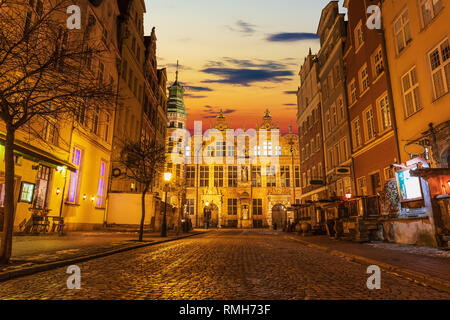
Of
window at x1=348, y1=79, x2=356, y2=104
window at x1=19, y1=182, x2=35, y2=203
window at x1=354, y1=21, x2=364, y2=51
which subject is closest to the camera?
window at x1=19, y1=182, x2=35, y2=203

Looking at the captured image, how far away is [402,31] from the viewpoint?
15.7 metres

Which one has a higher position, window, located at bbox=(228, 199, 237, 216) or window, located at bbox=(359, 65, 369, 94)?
window, located at bbox=(359, 65, 369, 94)

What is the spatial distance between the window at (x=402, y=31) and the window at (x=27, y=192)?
19746 mm

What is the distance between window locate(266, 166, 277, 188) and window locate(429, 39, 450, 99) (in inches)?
1815

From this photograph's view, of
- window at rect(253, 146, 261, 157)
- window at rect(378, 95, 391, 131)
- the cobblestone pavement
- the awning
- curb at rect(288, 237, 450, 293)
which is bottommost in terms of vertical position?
the cobblestone pavement

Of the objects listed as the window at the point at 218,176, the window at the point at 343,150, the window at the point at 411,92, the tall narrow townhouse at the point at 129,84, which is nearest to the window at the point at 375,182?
Answer: the window at the point at 343,150

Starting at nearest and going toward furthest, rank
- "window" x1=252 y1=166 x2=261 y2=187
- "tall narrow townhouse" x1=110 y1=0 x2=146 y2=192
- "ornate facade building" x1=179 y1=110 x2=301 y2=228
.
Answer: "tall narrow townhouse" x1=110 y1=0 x2=146 y2=192 → "ornate facade building" x1=179 y1=110 x2=301 y2=228 → "window" x1=252 y1=166 x2=261 y2=187

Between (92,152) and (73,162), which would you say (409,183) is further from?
(92,152)

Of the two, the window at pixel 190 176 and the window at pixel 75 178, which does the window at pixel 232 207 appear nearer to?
the window at pixel 190 176

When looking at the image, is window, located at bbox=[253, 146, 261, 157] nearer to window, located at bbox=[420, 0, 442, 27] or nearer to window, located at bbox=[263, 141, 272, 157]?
window, located at bbox=[263, 141, 272, 157]

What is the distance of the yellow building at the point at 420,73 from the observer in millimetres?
12336

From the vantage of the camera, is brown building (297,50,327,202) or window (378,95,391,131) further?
brown building (297,50,327,202)

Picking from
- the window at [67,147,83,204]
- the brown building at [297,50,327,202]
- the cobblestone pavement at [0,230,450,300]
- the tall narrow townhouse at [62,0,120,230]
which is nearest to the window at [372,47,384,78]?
the brown building at [297,50,327,202]

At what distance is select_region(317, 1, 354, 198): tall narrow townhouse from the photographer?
23.8 meters
